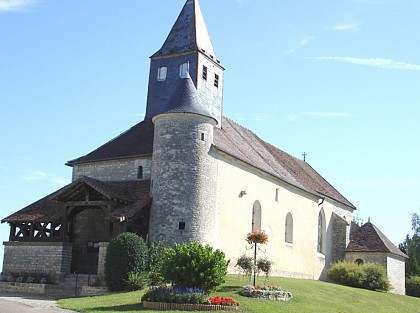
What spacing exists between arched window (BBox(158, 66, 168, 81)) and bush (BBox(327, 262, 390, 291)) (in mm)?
15395

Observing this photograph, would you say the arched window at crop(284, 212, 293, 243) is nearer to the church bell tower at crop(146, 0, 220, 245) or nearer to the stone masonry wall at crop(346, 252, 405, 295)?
the stone masonry wall at crop(346, 252, 405, 295)

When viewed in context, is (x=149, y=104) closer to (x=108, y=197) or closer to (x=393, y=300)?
(x=108, y=197)

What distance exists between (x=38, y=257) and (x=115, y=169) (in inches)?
236

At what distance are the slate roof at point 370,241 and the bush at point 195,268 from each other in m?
22.7

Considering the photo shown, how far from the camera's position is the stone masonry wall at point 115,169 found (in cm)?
3147

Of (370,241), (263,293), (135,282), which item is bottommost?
(263,293)

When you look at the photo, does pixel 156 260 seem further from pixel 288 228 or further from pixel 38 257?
pixel 288 228

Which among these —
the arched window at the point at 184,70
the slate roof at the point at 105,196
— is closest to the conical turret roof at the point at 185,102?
the slate roof at the point at 105,196

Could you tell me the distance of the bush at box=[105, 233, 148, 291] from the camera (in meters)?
26.0

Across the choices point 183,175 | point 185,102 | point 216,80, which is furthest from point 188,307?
point 216,80

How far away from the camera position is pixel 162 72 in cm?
3594

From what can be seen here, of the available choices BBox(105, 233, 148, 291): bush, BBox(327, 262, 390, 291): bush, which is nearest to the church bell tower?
BBox(105, 233, 148, 291): bush

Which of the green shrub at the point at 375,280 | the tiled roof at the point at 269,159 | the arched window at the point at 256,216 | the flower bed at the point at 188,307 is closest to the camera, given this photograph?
the flower bed at the point at 188,307

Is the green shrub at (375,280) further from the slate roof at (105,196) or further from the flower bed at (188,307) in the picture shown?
the flower bed at (188,307)
